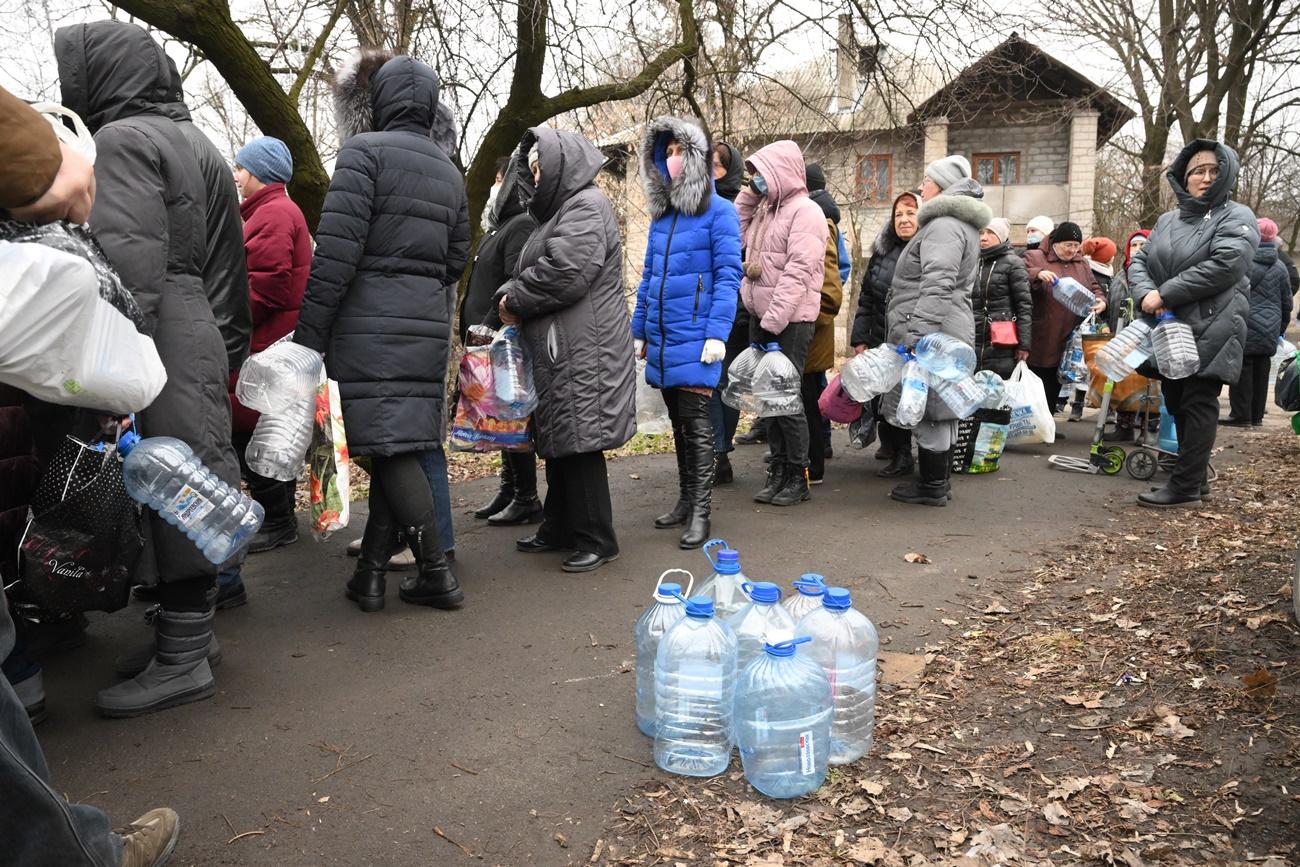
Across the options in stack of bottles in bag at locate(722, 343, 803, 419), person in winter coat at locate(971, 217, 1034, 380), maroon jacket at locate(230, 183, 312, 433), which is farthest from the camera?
person in winter coat at locate(971, 217, 1034, 380)

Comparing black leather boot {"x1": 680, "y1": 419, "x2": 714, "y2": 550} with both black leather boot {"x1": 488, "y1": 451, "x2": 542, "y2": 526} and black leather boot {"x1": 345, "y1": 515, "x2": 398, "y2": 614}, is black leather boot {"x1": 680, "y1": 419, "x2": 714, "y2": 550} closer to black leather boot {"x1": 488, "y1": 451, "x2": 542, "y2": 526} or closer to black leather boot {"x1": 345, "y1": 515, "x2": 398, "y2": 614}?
black leather boot {"x1": 488, "y1": 451, "x2": 542, "y2": 526}

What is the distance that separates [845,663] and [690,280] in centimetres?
274

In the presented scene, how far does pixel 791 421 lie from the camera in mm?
6289

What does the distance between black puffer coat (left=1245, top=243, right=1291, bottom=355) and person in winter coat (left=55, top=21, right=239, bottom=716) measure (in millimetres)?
9316

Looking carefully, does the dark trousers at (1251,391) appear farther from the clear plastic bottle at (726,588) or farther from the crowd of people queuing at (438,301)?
the clear plastic bottle at (726,588)

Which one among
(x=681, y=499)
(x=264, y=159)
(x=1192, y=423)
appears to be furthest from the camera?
(x=1192, y=423)

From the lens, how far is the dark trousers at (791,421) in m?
6.14

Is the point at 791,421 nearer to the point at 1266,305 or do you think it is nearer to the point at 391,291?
the point at 391,291

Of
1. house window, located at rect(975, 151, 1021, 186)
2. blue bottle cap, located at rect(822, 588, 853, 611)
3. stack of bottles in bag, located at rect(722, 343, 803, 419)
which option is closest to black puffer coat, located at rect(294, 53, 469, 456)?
blue bottle cap, located at rect(822, 588, 853, 611)

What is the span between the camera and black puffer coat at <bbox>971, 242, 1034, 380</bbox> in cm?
792

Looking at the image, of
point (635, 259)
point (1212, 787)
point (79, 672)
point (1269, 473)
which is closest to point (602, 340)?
point (79, 672)

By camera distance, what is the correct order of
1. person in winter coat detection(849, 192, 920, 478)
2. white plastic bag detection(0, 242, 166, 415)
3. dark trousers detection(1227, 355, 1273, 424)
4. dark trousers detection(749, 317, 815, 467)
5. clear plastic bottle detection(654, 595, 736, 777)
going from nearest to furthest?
white plastic bag detection(0, 242, 166, 415)
clear plastic bottle detection(654, 595, 736, 777)
dark trousers detection(749, 317, 815, 467)
person in winter coat detection(849, 192, 920, 478)
dark trousers detection(1227, 355, 1273, 424)

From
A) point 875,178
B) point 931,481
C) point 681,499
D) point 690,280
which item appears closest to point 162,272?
point 690,280

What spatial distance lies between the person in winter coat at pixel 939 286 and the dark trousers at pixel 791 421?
607mm
